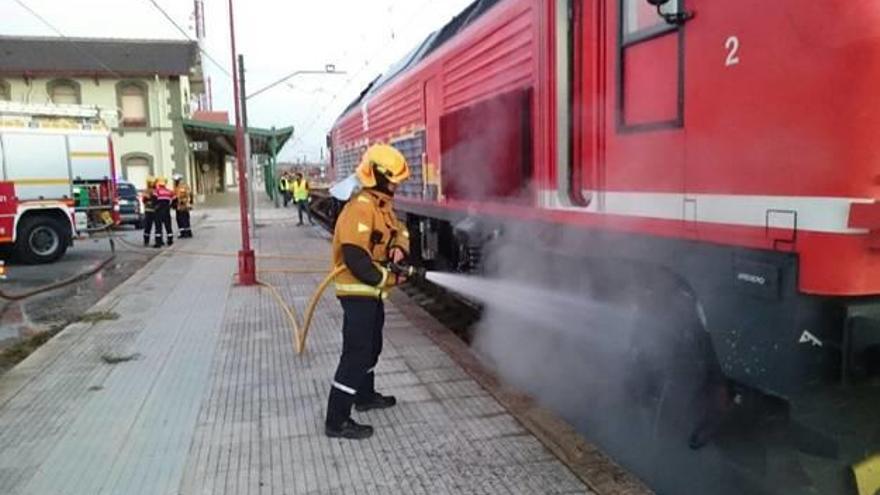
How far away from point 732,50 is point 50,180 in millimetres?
14281

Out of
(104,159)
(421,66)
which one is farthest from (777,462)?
(104,159)

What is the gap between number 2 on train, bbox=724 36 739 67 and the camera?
2.74m

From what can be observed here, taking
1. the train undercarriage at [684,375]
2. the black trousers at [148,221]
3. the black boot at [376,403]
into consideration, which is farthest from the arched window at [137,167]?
the black boot at [376,403]

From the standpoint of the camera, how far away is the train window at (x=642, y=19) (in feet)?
10.2

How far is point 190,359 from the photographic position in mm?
5887

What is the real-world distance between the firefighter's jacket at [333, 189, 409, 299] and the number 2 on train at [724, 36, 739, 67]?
198cm

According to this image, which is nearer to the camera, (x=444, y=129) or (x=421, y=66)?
(x=444, y=129)

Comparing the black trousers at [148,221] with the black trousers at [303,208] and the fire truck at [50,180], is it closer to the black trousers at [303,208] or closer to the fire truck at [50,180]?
the fire truck at [50,180]

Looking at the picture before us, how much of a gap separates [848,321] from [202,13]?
154 ft

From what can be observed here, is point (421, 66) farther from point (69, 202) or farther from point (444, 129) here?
point (69, 202)

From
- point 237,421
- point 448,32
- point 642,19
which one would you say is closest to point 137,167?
point 448,32

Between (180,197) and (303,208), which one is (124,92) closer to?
(303,208)

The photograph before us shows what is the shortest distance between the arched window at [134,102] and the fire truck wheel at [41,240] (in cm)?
2089

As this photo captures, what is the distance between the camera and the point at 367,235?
394cm
